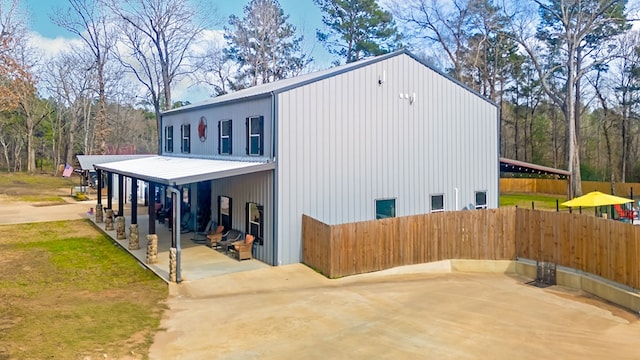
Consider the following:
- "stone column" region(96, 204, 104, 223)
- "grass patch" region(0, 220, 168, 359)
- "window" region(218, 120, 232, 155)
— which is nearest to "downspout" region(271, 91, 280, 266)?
"grass patch" region(0, 220, 168, 359)

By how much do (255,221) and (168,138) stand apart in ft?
38.7

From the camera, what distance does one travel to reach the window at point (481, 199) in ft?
60.8

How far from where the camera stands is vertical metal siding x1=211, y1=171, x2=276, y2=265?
14.3m

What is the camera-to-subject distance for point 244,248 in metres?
14.7

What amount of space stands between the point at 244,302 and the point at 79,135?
55.9 m


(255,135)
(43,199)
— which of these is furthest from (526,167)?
(43,199)

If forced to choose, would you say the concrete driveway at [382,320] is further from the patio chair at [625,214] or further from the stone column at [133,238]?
the patio chair at [625,214]

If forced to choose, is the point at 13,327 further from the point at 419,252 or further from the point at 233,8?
the point at 233,8

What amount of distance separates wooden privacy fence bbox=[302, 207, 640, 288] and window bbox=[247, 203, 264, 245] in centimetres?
144

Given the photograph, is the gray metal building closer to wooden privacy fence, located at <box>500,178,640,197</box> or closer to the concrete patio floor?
the concrete patio floor

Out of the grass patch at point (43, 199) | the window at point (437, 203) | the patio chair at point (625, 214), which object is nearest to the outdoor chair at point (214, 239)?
the window at point (437, 203)

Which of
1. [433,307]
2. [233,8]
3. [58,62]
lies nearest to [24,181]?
[58,62]

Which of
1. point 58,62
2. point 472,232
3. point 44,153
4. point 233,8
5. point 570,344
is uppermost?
point 233,8

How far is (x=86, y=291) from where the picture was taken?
1145 cm
